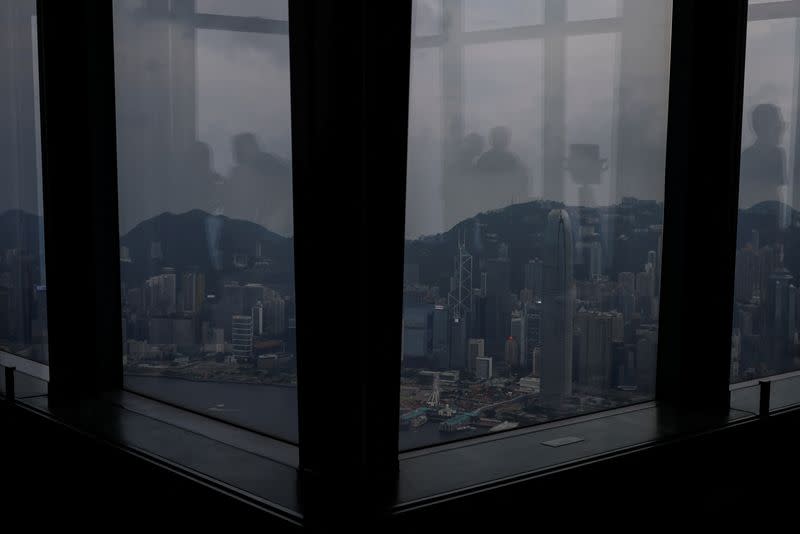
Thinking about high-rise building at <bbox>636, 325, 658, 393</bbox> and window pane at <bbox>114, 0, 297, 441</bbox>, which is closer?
window pane at <bbox>114, 0, 297, 441</bbox>

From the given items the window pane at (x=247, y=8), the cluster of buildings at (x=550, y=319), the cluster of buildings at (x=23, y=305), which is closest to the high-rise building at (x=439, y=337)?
the cluster of buildings at (x=550, y=319)

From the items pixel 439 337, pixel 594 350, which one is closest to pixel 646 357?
pixel 594 350

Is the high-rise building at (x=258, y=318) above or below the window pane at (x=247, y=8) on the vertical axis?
below

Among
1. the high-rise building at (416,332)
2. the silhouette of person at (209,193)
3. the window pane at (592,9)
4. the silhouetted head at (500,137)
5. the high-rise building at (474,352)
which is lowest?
the high-rise building at (474,352)

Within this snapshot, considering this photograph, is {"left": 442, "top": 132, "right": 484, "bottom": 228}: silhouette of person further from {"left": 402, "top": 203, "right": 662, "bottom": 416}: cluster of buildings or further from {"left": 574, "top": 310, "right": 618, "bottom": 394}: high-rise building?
{"left": 574, "top": 310, "right": 618, "bottom": 394}: high-rise building

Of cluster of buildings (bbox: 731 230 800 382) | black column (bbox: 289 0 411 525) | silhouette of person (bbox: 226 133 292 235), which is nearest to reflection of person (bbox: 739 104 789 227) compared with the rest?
cluster of buildings (bbox: 731 230 800 382)

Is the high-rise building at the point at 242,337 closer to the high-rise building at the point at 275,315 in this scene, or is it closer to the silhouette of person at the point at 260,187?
the high-rise building at the point at 275,315
